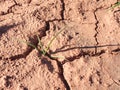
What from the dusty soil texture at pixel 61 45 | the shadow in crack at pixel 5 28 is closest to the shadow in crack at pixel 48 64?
the dusty soil texture at pixel 61 45

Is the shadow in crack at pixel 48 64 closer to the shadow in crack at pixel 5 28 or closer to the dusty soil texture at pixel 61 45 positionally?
the dusty soil texture at pixel 61 45

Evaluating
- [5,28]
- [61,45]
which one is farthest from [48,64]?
[5,28]

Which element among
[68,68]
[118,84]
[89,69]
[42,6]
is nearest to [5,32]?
[42,6]

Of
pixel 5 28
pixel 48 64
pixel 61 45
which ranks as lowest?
pixel 48 64

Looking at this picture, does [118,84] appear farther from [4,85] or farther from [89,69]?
[4,85]

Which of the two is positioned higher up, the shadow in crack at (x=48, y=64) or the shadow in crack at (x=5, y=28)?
the shadow in crack at (x=5, y=28)

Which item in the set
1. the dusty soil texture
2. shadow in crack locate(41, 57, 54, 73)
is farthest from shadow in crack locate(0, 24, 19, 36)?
shadow in crack locate(41, 57, 54, 73)

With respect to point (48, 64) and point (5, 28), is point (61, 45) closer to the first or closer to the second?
point (48, 64)

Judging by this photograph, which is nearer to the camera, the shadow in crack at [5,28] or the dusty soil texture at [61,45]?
the dusty soil texture at [61,45]

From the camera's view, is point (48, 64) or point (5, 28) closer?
point (48, 64)
